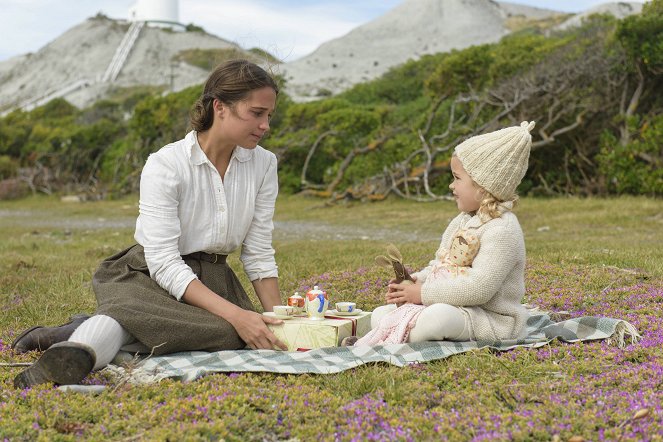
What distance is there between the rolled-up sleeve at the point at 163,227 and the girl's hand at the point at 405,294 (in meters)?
1.11

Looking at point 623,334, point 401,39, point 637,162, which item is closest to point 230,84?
point 623,334

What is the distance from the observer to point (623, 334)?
13.5ft

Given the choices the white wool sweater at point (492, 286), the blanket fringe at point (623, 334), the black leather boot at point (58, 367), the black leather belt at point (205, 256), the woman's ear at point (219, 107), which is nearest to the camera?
the black leather boot at point (58, 367)

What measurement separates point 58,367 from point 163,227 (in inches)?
38.0

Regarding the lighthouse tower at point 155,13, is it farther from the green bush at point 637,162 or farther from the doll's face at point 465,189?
the doll's face at point 465,189

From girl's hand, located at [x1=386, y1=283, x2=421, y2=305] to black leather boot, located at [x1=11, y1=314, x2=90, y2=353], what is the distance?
1.75m

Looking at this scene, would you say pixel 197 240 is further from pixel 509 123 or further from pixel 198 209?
pixel 509 123

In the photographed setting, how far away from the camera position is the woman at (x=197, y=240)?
12.8ft

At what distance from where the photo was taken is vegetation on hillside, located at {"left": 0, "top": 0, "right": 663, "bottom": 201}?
14602 mm

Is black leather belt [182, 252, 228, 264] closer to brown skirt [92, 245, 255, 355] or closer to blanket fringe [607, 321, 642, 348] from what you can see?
brown skirt [92, 245, 255, 355]

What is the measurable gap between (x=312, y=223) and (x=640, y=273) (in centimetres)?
851

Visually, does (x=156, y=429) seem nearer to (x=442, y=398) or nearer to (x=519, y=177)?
(x=442, y=398)

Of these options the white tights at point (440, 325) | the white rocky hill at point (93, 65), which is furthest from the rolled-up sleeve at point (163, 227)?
the white rocky hill at point (93, 65)

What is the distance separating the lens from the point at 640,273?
610cm
